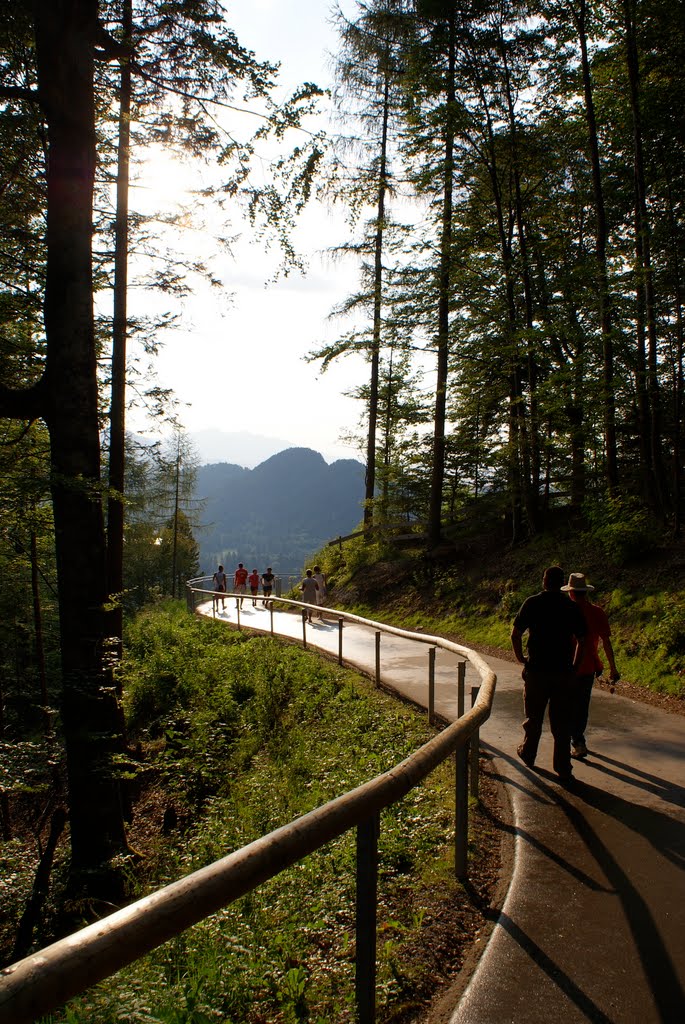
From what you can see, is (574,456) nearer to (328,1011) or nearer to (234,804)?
(234,804)

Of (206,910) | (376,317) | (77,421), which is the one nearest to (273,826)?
(77,421)

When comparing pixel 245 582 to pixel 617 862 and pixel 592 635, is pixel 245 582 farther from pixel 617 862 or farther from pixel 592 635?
A: pixel 617 862

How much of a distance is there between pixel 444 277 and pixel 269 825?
51.0 feet

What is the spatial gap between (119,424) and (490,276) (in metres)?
11.6

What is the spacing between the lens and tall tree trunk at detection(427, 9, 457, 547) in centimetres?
1678

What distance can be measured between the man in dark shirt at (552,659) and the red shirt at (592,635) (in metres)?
0.25

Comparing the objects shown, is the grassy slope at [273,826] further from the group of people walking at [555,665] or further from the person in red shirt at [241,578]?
the person in red shirt at [241,578]

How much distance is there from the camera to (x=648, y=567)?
12.5 metres

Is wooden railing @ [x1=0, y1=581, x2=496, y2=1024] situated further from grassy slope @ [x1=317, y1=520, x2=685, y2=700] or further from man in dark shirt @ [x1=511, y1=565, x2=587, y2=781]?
grassy slope @ [x1=317, y1=520, x2=685, y2=700]

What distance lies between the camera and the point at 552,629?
6.11 m

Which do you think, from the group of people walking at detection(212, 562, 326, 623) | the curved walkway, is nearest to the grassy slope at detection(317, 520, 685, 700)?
the group of people walking at detection(212, 562, 326, 623)

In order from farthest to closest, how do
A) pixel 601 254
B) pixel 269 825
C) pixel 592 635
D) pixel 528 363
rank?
pixel 528 363
pixel 601 254
pixel 592 635
pixel 269 825

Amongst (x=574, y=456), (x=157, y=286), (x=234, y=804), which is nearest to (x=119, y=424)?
(x=157, y=286)

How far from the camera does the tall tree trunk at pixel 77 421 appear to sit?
630 centimetres
